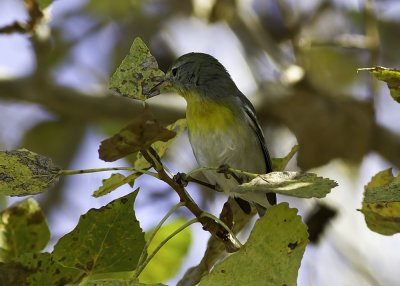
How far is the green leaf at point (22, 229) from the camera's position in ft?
4.91

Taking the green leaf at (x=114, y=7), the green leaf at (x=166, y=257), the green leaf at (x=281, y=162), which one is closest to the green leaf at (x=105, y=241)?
the green leaf at (x=281, y=162)

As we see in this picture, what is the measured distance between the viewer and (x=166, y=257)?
6.50 feet

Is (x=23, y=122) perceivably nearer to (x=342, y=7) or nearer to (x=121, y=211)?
(x=342, y=7)

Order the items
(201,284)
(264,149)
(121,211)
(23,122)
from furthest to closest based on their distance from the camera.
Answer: (23,122)
(264,149)
(121,211)
(201,284)

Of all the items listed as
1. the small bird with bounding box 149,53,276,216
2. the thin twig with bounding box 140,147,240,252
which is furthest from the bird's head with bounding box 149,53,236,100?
the thin twig with bounding box 140,147,240,252

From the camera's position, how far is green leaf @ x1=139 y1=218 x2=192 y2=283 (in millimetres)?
1890

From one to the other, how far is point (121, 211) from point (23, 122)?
A: 306 centimetres

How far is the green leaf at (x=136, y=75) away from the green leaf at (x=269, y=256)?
303 mm

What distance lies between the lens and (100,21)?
14.1ft

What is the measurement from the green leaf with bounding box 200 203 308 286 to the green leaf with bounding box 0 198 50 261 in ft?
1.83

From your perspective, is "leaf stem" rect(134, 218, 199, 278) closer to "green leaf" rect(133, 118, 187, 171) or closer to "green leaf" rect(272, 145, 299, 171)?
"green leaf" rect(133, 118, 187, 171)

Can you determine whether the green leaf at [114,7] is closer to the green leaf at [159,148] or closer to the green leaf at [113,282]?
the green leaf at [159,148]

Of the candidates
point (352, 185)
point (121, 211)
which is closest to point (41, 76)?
point (352, 185)

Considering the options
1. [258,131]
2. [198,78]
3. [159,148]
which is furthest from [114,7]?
[159,148]
